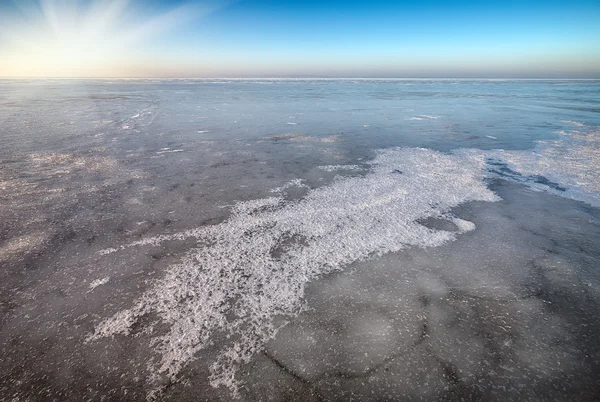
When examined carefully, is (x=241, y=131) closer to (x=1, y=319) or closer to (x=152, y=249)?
(x=152, y=249)

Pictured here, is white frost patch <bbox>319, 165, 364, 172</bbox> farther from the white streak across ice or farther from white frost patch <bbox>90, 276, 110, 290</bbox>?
white frost patch <bbox>90, 276, 110, 290</bbox>

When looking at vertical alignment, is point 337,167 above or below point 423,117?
above

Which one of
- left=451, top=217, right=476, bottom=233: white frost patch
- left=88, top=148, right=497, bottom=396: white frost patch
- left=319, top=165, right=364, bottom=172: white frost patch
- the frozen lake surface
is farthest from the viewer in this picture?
left=319, top=165, right=364, bottom=172: white frost patch

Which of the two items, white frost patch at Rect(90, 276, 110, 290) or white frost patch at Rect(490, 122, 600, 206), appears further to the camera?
white frost patch at Rect(490, 122, 600, 206)

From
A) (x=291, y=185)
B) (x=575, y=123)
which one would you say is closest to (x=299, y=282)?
(x=291, y=185)

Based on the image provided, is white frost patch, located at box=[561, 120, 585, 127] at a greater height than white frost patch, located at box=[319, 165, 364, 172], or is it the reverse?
white frost patch, located at box=[319, 165, 364, 172]

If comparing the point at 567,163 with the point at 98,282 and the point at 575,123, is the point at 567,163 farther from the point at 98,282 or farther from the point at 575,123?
the point at 98,282

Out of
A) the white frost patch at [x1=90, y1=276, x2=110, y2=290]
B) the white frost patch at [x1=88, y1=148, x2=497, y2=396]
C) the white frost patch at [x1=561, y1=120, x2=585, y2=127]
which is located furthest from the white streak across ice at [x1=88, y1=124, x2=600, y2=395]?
the white frost patch at [x1=561, y1=120, x2=585, y2=127]
